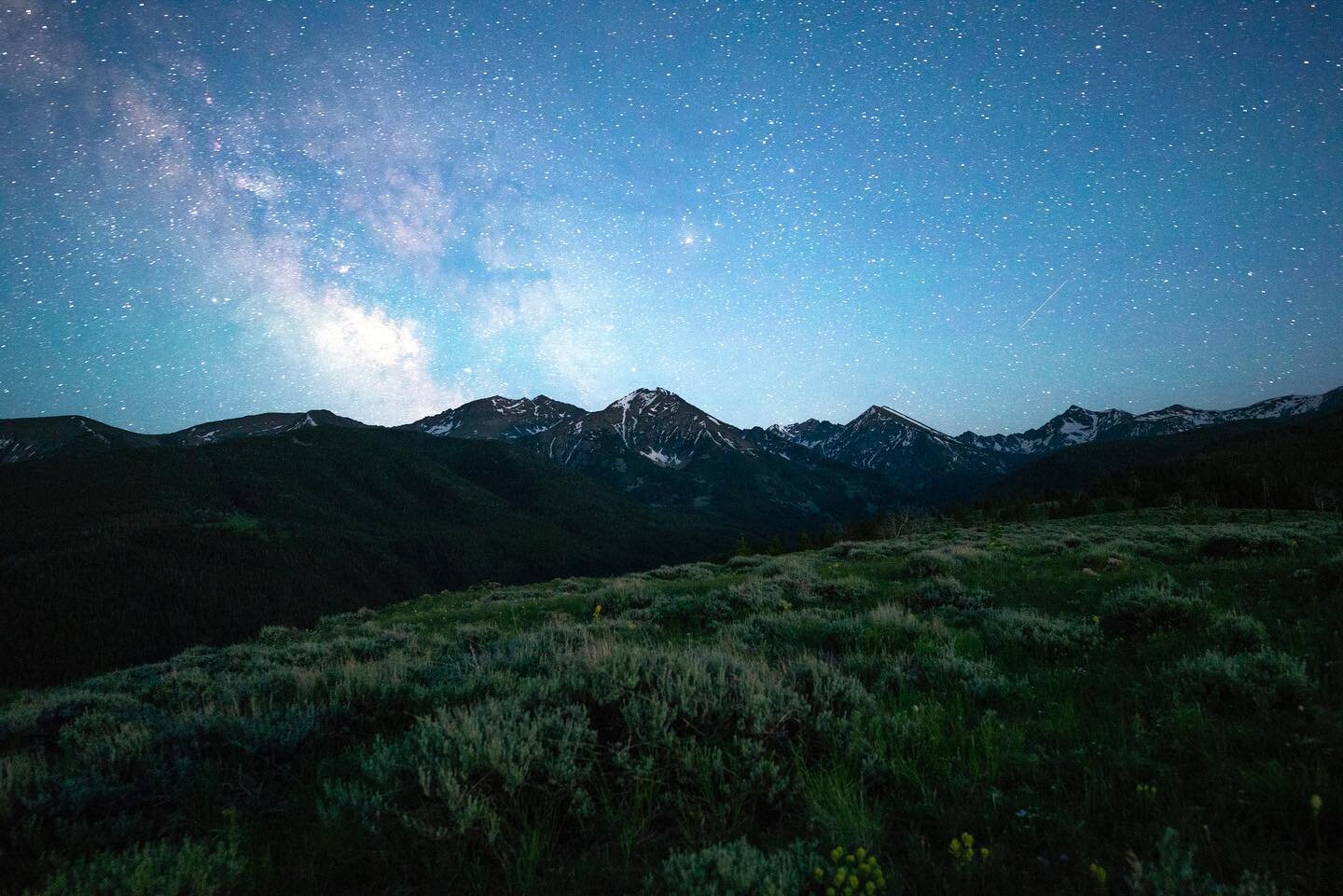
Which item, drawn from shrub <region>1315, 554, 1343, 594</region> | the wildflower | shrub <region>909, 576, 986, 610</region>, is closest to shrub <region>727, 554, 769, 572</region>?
shrub <region>909, 576, 986, 610</region>

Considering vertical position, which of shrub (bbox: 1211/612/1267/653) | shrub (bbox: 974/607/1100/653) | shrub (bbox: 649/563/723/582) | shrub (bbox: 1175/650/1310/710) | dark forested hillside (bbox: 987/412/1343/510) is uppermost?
shrub (bbox: 1175/650/1310/710)

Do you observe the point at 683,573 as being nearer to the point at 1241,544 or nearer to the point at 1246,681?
the point at 1241,544

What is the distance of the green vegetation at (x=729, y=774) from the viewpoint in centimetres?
288

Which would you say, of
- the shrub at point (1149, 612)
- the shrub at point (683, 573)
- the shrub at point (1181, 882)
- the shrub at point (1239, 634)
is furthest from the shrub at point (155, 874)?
the shrub at point (683, 573)

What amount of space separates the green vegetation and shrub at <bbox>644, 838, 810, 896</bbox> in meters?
0.02

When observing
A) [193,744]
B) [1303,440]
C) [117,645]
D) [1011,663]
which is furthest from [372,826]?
[117,645]

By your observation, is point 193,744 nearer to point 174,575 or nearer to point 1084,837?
point 1084,837

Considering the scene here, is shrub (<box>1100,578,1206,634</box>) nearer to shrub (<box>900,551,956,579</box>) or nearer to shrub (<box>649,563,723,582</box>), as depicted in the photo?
shrub (<box>900,551,956,579</box>)

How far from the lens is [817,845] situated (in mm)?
3180

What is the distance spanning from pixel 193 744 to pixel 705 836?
166 inches

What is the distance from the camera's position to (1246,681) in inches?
174

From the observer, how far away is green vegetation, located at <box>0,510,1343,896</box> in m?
2.88

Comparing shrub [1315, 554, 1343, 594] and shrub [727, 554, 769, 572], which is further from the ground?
shrub [1315, 554, 1343, 594]

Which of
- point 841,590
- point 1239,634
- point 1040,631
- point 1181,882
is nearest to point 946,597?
point 841,590
